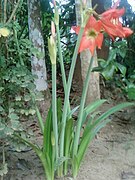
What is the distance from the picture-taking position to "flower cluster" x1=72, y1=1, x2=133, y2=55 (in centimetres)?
179

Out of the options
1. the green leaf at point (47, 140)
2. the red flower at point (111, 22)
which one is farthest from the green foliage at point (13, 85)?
the red flower at point (111, 22)

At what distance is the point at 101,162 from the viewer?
2.21 metres

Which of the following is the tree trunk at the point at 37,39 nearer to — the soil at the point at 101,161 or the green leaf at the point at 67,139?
the soil at the point at 101,161

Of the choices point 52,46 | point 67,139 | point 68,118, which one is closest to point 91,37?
point 52,46

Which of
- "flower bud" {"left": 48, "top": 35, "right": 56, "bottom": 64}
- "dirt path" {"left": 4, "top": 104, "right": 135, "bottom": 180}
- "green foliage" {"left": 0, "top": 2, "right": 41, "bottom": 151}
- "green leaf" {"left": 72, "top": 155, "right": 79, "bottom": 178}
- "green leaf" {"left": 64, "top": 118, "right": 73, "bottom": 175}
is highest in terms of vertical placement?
"flower bud" {"left": 48, "top": 35, "right": 56, "bottom": 64}

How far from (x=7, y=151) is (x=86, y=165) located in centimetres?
52

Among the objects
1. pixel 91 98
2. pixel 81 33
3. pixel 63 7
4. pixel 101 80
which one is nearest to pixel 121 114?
pixel 91 98

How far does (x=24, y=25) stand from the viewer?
Result: 13.2 feet

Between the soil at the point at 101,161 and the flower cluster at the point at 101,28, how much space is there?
29.3 inches

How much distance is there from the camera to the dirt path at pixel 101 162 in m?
2.03

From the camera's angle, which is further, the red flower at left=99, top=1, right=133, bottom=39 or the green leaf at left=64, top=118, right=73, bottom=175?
the green leaf at left=64, top=118, right=73, bottom=175

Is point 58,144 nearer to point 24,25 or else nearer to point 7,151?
point 7,151

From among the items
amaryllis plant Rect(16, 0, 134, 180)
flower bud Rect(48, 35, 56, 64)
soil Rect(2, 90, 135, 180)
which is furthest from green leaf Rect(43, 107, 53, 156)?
flower bud Rect(48, 35, 56, 64)

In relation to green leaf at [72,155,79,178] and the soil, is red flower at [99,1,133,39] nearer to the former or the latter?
green leaf at [72,155,79,178]
